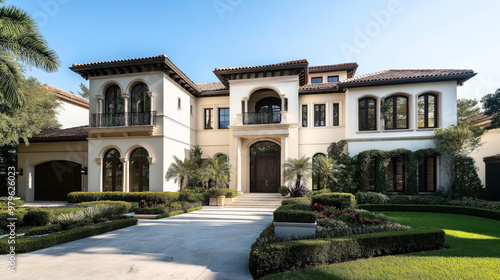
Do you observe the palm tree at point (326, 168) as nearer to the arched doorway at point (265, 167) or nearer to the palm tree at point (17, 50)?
the arched doorway at point (265, 167)

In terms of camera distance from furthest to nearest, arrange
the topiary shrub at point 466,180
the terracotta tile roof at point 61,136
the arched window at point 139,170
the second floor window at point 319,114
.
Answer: the second floor window at point 319,114 → the terracotta tile roof at point 61,136 → the arched window at point 139,170 → the topiary shrub at point 466,180

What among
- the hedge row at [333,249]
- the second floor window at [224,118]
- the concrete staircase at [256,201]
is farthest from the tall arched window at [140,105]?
the hedge row at [333,249]

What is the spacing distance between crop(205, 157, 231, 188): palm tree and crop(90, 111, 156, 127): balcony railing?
4.56 metres

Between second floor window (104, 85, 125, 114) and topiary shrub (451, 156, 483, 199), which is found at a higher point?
second floor window (104, 85, 125, 114)

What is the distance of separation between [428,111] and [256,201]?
12765 millimetres

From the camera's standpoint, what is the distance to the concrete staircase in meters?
16.9

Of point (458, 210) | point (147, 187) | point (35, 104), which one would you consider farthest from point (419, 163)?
point (35, 104)

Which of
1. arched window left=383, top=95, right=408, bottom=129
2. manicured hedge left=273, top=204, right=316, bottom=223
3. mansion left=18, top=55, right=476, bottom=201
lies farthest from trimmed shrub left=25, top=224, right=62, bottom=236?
arched window left=383, top=95, right=408, bottom=129

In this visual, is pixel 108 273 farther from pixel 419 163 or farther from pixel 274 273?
pixel 419 163

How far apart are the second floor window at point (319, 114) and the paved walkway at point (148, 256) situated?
40.8 ft

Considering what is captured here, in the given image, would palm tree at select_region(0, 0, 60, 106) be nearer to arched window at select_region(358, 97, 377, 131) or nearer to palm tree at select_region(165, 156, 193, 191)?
Result: palm tree at select_region(165, 156, 193, 191)

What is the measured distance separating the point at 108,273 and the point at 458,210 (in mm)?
15750

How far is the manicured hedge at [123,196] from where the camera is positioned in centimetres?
1561

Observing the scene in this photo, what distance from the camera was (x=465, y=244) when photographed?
281 inches
